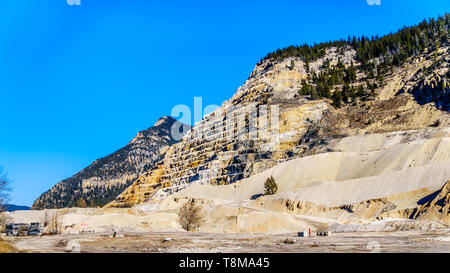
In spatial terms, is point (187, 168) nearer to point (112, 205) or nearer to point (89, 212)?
point (112, 205)

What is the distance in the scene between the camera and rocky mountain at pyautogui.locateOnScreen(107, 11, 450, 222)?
57.8m

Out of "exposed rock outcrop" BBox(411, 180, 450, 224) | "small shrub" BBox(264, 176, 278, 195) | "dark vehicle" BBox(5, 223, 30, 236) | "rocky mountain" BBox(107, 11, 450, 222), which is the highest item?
"rocky mountain" BBox(107, 11, 450, 222)

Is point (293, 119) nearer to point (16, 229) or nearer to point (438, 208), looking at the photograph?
point (438, 208)

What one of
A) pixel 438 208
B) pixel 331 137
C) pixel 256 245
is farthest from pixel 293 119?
pixel 256 245

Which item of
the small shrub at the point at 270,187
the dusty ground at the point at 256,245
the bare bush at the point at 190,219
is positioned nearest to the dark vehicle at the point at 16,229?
the dusty ground at the point at 256,245

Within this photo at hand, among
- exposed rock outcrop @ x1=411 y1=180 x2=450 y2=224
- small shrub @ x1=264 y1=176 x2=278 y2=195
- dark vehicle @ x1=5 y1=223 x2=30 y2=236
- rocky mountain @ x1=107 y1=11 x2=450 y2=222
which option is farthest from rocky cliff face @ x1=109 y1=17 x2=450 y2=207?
dark vehicle @ x1=5 y1=223 x2=30 y2=236

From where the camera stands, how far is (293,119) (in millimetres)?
106062

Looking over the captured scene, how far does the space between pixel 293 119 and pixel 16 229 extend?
260 ft

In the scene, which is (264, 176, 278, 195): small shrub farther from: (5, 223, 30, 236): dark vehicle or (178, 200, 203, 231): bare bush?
(5, 223, 30, 236): dark vehicle

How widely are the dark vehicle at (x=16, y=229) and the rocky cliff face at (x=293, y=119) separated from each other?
58774mm

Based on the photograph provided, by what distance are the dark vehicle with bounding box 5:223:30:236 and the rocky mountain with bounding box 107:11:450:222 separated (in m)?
24.5

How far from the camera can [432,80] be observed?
95.7 metres
